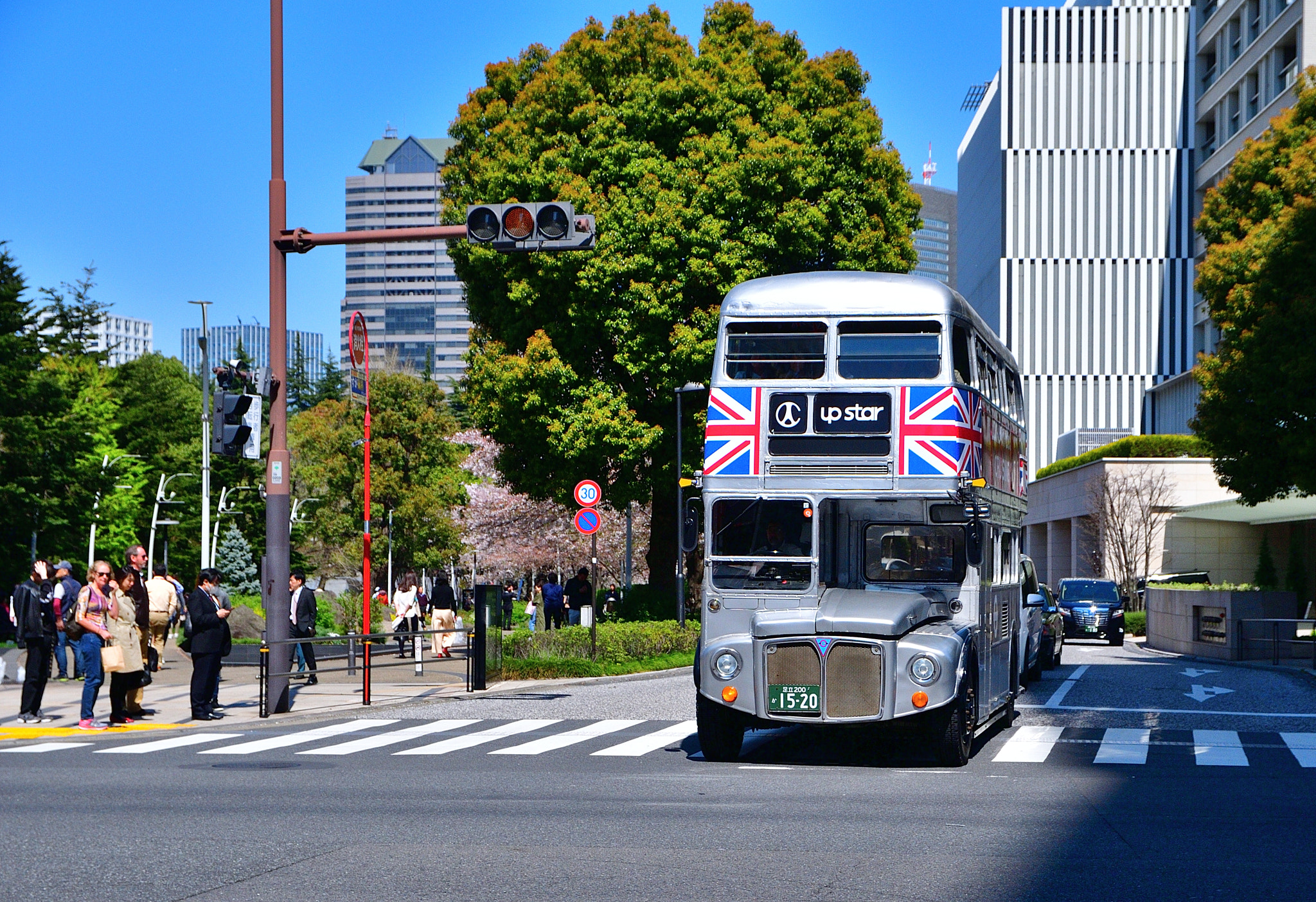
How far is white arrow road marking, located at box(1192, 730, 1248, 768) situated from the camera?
44.2 ft

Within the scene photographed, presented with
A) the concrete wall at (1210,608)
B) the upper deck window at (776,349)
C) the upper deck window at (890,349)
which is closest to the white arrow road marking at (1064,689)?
the concrete wall at (1210,608)

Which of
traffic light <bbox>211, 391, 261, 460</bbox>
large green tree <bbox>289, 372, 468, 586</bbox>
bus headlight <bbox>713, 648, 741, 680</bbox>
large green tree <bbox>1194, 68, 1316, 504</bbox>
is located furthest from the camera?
large green tree <bbox>289, 372, 468, 586</bbox>

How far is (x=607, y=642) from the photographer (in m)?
26.0

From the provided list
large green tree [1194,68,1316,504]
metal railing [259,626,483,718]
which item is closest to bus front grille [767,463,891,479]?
metal railing [259,626,483,718]

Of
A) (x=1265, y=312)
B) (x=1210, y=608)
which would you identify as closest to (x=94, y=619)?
(x=1265, y=312)

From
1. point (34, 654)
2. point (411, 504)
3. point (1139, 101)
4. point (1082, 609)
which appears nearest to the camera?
point (34, 654)

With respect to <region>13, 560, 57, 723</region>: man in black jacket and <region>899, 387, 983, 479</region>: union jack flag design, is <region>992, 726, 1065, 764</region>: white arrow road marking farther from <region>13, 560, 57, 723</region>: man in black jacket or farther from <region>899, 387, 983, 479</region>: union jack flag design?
<region>13, 560, 57, 723</region>: man in black jacket

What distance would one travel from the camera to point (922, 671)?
12398 mm

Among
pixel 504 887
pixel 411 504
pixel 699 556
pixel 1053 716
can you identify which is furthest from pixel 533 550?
pixel 504 887

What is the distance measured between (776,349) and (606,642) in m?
12.9

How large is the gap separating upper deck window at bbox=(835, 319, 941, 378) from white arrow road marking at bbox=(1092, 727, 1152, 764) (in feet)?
13.0

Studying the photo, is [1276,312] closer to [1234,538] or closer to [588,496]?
[588,496]

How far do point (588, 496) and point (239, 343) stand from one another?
3070 inches

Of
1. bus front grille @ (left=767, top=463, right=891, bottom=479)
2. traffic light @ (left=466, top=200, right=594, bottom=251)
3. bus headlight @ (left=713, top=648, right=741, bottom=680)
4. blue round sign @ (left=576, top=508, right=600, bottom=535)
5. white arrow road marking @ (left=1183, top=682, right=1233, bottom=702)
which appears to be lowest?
white arrow road marking @ (left=1183, top=682, right=1233, bottom=702)
